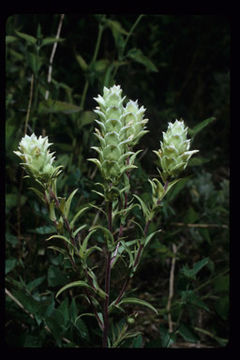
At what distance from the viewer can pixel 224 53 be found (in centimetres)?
272

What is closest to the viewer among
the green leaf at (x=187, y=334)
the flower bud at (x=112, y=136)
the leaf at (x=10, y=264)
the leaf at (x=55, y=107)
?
the flower bud at (x=112, y=136)

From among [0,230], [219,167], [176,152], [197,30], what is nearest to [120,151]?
[176,152]

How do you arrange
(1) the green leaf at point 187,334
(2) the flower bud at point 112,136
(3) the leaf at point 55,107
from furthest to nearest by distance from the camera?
(3) the leaf at point 55,107 → (1) the green leaf at point 187,334 → (2) the flower bud at point 112,136

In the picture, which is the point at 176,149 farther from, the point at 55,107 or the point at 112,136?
the point at 55,107

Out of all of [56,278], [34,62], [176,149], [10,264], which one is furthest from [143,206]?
[34,62]

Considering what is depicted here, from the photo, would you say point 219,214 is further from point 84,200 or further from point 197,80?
point 197,80

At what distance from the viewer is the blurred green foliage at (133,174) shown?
4.26 feet

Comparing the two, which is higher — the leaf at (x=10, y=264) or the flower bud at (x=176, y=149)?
the flower bud at (x=176, y=149)

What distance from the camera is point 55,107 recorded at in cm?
157

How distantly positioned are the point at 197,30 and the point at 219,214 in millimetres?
1377

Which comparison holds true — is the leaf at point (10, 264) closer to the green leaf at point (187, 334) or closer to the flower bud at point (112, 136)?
the green leaf at point (187, 334)

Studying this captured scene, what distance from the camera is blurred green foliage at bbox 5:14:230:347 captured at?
4.26 feet

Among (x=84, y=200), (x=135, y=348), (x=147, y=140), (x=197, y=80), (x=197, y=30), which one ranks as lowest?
(x=135, y=348)

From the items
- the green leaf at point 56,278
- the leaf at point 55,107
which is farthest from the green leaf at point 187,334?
the leaf at point 55,107
